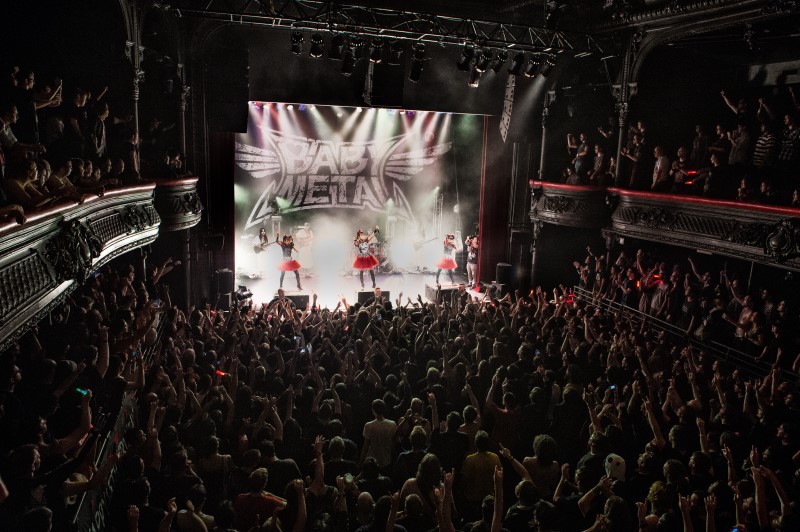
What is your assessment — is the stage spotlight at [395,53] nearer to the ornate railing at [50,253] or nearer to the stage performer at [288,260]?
the stage performer at [288,260]

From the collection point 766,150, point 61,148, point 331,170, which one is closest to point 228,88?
point 331,170

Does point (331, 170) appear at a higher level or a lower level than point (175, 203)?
higher

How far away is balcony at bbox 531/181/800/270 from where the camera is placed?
8.77 metres

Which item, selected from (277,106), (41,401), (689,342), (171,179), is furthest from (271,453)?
(277,106)

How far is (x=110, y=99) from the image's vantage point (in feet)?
33.2

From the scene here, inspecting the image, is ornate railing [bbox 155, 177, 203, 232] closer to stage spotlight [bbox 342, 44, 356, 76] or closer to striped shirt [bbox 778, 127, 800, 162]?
stage spotlight [bbox 342, 44, 356, 76]

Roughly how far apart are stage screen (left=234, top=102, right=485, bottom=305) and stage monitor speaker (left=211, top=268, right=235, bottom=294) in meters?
1.47

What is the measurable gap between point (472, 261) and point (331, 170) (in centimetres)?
472

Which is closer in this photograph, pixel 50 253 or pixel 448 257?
pixel 50 253

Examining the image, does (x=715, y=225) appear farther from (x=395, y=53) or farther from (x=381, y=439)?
(x=381, y=439)

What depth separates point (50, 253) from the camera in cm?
515

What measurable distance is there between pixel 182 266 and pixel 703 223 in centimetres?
1048

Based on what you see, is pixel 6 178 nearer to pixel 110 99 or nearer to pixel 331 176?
pixel 110 99

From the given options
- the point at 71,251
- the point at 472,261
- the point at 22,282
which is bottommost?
the point at 472,261
